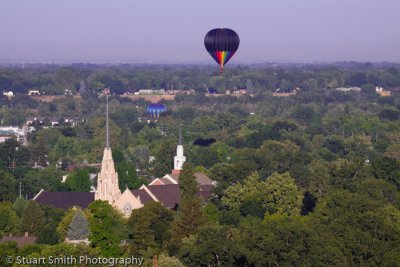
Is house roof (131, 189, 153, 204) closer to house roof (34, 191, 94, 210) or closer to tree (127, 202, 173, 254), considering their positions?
house roof (34, 191, 94, 210)

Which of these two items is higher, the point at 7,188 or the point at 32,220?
the point at 32,220

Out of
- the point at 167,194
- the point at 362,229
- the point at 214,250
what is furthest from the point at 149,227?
the point at 167,194

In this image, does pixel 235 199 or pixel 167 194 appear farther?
pixel 167 194

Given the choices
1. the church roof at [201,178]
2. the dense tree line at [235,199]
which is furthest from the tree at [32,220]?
the church roof at [201,178]

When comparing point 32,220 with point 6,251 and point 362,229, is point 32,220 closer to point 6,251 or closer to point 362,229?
point 6,251

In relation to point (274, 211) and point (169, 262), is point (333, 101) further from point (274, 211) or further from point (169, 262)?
point (169, 262)

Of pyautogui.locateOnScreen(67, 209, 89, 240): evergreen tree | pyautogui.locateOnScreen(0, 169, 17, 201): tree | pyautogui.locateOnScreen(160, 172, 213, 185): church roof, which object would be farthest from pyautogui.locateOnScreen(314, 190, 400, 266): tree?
pyautogui.locateOnScreen(160, 172, 213, 185): church roof

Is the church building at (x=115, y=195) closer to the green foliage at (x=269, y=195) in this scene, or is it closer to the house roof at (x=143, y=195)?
the house roof at (x=143, y=195)
